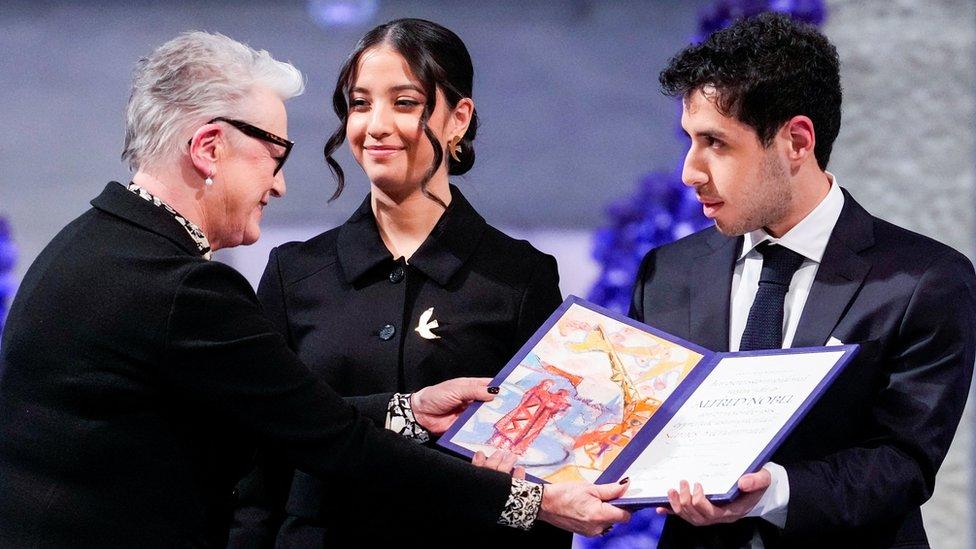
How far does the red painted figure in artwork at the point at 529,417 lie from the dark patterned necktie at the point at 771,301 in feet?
1.16

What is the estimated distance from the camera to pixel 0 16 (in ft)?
15.1

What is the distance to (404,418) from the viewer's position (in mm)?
2375

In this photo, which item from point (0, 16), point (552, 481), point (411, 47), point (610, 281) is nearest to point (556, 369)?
point (552, 481)

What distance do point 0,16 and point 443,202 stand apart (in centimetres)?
279

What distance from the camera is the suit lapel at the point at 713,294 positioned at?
2268 mm

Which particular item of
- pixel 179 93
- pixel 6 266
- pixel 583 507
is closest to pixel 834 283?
pixel 583 507

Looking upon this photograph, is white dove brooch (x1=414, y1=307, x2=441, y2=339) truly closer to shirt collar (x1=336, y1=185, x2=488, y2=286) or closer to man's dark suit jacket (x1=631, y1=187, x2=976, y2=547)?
shirt collar (x1=336, y1=185, x2=488, y2=286)

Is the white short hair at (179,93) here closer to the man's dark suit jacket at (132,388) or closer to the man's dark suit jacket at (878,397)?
the man's dark suit jacket at (132,388)

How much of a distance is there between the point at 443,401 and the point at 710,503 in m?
0.58

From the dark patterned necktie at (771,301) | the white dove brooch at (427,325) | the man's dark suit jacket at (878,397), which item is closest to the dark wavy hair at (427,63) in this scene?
the white dove brooch at (427,325)

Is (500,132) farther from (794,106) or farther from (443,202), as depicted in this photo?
(794,106)

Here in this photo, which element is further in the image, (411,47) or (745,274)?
(411,47)

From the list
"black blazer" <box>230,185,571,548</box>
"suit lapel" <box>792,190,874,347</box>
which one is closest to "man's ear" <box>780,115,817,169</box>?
"suit lapel" <box>792,190,874,347</box>

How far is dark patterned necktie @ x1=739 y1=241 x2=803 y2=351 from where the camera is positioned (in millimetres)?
2189
